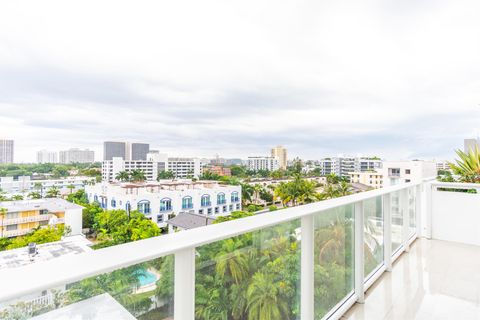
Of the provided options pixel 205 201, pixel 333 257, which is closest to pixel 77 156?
pixel 205 201

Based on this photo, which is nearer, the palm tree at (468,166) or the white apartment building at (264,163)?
the palm tree at (468,166)

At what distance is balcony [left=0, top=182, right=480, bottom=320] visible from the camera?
69 centimetres

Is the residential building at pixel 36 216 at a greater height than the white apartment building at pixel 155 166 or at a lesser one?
lesser

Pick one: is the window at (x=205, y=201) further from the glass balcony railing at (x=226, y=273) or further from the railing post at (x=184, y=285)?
the railing post at (x=184, y=285)

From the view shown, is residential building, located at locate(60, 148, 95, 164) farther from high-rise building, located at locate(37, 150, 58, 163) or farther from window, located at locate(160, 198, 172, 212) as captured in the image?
window, located at locate(160, 198, 172, 212)

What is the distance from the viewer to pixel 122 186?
6.70 metres

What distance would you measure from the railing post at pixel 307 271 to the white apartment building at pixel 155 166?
7013 mm

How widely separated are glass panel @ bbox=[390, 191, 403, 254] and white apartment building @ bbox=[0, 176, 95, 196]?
5654 mm

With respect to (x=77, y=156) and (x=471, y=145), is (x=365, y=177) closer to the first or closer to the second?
(x=471, y=145)

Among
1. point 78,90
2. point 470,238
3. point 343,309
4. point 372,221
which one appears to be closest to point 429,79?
point 470,238

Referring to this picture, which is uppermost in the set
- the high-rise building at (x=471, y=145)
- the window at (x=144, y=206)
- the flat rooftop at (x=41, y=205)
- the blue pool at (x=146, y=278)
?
the high-rise building at (x=471, y=145)

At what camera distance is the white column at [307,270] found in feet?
5.35

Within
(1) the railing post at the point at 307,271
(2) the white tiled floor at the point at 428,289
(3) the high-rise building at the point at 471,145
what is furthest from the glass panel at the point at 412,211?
(1) the railing post at the point at 307,271

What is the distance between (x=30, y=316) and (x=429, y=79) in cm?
971
